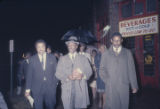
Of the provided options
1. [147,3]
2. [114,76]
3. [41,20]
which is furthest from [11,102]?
[41,20]

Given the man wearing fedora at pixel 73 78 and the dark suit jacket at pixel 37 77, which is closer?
the man wearing fedora at pixel 73 78

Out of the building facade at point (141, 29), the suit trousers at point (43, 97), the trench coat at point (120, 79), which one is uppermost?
the building facade at point (141, 29)

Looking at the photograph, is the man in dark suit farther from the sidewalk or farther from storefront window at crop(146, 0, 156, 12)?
storefront window at crop(146, 0, 156, 12)

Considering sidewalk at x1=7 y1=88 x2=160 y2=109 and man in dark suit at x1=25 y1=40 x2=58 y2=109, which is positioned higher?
man in dark suit at x1=25 y1=40 x2=58 y2=109

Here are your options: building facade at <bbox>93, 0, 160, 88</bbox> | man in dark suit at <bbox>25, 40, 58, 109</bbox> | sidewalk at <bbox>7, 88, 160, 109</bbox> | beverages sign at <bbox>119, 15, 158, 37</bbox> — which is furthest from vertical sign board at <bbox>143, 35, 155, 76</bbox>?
man in dark suit at <bbox>25, 40, 58, 109</bbox>

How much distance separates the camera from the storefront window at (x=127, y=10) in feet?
36.3

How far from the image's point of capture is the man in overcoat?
12.9 feet

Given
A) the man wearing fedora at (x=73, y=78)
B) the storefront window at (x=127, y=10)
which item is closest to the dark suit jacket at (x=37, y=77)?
the man wearing fedora at (x=73, y=78)

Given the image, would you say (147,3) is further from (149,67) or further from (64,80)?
(64,80)

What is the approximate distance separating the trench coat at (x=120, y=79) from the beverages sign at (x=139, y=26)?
21.0 feet

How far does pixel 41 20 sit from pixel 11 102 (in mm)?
21361

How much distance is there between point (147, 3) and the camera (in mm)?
10102

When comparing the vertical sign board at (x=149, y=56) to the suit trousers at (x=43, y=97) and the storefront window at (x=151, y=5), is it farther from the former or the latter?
the suit trousers at (x=43, y=97)

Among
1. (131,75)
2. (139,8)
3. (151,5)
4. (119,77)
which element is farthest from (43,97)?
(139,8)
